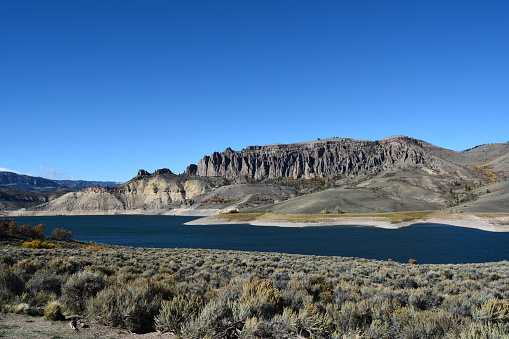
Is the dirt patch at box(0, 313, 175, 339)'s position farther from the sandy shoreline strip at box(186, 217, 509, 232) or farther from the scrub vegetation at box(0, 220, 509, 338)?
the sandy shoreline strip at box(186, 217, 509, 232)

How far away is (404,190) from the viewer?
637ft

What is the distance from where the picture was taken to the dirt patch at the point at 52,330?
24.2ft

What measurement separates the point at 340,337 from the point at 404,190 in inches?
8110

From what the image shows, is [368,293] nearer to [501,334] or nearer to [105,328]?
[501,334]

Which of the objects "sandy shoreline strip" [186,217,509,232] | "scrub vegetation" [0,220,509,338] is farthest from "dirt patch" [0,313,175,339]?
"sandy shoreline strip" [186,217,509,232]

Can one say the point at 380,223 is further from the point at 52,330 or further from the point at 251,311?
the point at 52,330

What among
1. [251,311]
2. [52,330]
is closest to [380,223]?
[251,311]

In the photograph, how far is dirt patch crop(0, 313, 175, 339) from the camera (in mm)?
7369

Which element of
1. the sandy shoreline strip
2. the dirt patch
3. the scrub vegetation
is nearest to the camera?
the scrub vegetation

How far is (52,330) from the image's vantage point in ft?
25.3

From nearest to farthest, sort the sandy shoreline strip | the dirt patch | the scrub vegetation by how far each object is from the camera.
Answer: the scrub vegetation, the dirt patch, the sandy shoreline strip

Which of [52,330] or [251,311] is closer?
[52,330]

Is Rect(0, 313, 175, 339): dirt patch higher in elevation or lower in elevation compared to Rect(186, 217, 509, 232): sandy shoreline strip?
higher

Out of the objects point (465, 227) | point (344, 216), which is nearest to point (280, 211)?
point (344, 216)
